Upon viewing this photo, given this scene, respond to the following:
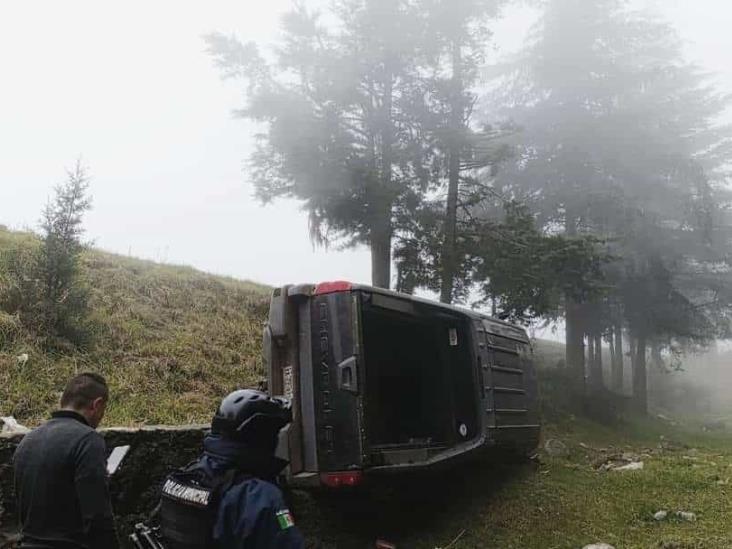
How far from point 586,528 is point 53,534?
4.73m

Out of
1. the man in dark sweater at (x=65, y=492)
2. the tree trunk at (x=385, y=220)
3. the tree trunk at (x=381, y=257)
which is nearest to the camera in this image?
the man in dark sweater at (x=65, y=492)

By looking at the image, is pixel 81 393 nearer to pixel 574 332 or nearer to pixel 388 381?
pixel 388 381

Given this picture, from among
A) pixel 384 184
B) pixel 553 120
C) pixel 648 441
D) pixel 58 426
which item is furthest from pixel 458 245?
pixel 58 426

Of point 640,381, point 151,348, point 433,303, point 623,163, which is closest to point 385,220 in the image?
point 151,348

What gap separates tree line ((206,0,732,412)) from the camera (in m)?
12.5

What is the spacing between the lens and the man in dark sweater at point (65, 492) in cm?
275

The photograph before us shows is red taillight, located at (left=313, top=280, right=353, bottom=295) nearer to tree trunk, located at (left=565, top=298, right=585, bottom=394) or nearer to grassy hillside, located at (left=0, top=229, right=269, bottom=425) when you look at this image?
grassy hillside, located at (left=0, top=229, right=269, bottom=425)

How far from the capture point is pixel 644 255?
59.7 ft

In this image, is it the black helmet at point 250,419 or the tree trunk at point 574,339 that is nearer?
the black helmet at point 250,419

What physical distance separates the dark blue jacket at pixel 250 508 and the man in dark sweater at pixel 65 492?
0.86 metres

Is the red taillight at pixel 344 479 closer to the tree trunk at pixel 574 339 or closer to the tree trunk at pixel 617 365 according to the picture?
the tree trunk at pixel 574 339

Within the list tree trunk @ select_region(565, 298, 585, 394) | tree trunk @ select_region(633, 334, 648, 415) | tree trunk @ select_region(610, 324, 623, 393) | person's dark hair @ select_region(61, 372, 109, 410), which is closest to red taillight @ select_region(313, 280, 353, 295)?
person's dark hair @ select_region(61, 372, 109, 410)

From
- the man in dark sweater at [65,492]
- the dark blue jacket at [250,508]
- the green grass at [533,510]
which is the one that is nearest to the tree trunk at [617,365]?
the green grass at [533,510]

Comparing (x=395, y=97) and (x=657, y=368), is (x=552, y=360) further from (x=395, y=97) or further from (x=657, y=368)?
(x=395, y=97)
